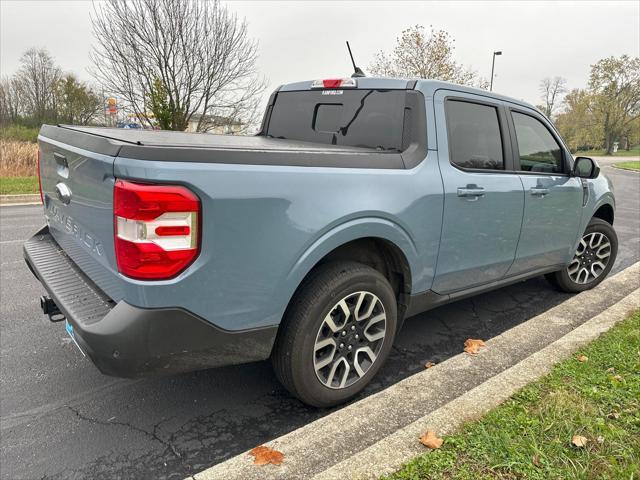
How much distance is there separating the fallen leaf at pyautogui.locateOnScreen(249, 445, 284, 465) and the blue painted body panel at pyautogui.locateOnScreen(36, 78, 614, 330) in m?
0.54

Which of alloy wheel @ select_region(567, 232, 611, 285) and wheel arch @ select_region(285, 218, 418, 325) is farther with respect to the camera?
alloy wheel @ select_region(567, 232, 611, 285)

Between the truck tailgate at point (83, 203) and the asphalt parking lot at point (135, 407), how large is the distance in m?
0.82

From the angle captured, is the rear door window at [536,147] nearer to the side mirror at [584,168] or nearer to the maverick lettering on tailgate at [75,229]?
the side mirror at [584,168]

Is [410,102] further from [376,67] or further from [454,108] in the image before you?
[376,67]

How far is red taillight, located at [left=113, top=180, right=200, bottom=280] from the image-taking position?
6.04 feet

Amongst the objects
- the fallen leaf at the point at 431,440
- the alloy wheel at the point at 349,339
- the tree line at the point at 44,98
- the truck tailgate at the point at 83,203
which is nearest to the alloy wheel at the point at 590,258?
the alloy wheel at the point at 349,339

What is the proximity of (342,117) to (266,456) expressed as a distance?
226 centimetres

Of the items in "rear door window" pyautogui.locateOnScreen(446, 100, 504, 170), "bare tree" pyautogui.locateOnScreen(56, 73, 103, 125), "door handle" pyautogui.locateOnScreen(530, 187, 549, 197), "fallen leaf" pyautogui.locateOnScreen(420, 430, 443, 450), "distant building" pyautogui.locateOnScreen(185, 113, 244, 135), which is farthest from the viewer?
"bare tree" pyautogui.locateOnScreen(56, 73, 103, 125)

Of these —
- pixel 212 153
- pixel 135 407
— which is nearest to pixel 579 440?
pixel 212 153

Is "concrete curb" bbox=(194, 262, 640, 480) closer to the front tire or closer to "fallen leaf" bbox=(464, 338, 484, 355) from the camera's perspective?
"fallen leaf" bbox=(464, 338, 484, 355)

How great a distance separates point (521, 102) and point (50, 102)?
1973 inches

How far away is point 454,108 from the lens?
3141 mm

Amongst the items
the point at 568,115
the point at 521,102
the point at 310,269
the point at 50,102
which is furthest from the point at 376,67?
the point at 568,115

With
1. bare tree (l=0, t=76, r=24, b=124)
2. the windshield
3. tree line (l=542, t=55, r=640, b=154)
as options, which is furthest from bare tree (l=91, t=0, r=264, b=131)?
tree line (l=542, t=55, r=640, b=154)
